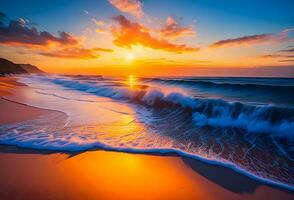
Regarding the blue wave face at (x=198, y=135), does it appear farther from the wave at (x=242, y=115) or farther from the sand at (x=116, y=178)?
the sand at (x=116, y=178)

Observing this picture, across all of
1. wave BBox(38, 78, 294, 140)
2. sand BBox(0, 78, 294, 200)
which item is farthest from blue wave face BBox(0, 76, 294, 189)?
sand BBox(0, 78, 294, 200)

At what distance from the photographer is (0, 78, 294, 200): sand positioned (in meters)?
2.88

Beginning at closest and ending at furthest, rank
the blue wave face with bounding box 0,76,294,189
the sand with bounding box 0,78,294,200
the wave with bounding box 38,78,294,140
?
the sand with bounding box 0,78,294,200
the blue wave face with bounding box 0,76,294,189
the wave with bounding box 38,78,294,140

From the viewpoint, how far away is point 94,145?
455 centimetres

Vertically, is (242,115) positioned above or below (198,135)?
above

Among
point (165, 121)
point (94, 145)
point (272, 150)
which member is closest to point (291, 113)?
point (272, 150)

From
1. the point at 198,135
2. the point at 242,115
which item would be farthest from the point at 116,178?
the point at 242,115

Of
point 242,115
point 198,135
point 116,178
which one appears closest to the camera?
point 116,178

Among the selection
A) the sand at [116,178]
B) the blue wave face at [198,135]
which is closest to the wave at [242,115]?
the blue wave face at [198,135]

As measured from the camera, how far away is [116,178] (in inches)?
128

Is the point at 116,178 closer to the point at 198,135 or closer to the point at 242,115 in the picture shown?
the point at 198,135

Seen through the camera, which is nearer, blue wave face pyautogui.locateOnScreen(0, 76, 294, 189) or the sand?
the sand

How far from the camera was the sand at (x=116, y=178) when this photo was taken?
9.43 feet

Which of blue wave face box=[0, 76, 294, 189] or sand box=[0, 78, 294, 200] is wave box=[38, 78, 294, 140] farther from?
A: sand box=[0, 78, 294, 200]
